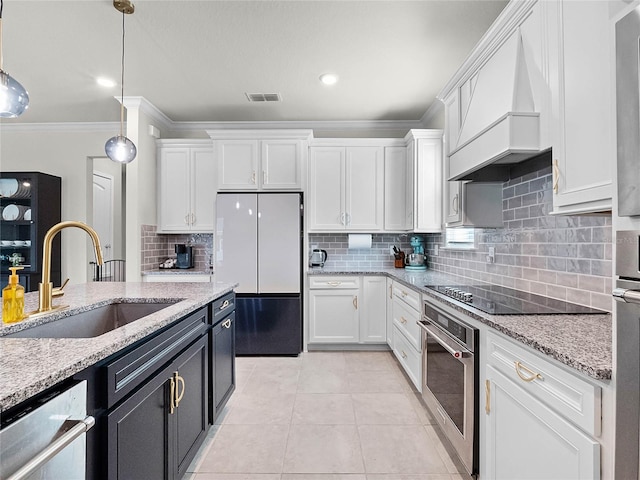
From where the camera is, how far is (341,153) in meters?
3.85

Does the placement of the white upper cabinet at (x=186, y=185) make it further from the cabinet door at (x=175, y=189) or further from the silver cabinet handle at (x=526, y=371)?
the silver cabinet handle at (x=526, y=371)

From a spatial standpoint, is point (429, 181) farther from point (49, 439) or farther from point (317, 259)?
point (49, 439)

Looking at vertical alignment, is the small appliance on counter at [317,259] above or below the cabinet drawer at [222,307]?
above

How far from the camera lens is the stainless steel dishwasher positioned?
0.67 metres

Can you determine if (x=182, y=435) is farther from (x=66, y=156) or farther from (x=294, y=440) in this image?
(x=66, y=156)

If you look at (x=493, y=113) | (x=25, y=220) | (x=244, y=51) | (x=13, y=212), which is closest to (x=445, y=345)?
(x=493, y=113)

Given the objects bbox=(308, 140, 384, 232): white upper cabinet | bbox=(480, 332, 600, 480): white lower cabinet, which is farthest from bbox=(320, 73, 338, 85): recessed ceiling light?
bbox=(480, 332, 600, 480): white lower cabinet

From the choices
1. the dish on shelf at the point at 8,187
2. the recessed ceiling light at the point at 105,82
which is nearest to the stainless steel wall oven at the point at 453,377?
the recessed ceiling light at the point at 105,82

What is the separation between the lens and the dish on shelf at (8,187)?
4.05 meters

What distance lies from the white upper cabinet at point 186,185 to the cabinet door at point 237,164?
0.36m

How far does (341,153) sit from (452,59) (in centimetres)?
145

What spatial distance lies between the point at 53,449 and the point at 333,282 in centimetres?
302

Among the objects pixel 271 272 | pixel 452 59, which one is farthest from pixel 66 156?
pixel 452 59

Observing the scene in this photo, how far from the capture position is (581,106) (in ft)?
4.10
